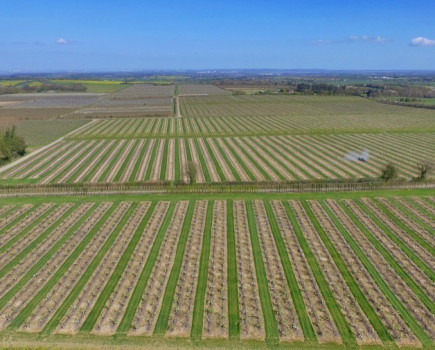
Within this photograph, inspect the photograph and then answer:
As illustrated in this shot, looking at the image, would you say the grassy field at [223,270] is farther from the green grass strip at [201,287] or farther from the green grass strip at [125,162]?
the green grass strip at [125,162]

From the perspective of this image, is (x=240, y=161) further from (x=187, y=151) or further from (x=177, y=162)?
(x=187, y=151)

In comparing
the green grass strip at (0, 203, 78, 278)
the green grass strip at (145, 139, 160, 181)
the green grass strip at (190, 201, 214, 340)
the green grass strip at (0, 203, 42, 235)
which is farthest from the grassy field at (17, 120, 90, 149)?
the green grass strip at (190, 201, 214, 340)

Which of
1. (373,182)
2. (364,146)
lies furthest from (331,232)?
(364,146)

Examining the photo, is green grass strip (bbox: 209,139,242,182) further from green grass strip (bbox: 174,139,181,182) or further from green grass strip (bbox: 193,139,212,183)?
green grass strip (bbox: 174,139,181,182)

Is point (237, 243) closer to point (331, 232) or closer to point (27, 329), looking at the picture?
point (331, 232)

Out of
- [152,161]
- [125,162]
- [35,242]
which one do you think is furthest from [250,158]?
[35,242]

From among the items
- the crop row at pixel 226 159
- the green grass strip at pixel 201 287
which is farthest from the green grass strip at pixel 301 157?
the green grass strip at pixel 201 287
